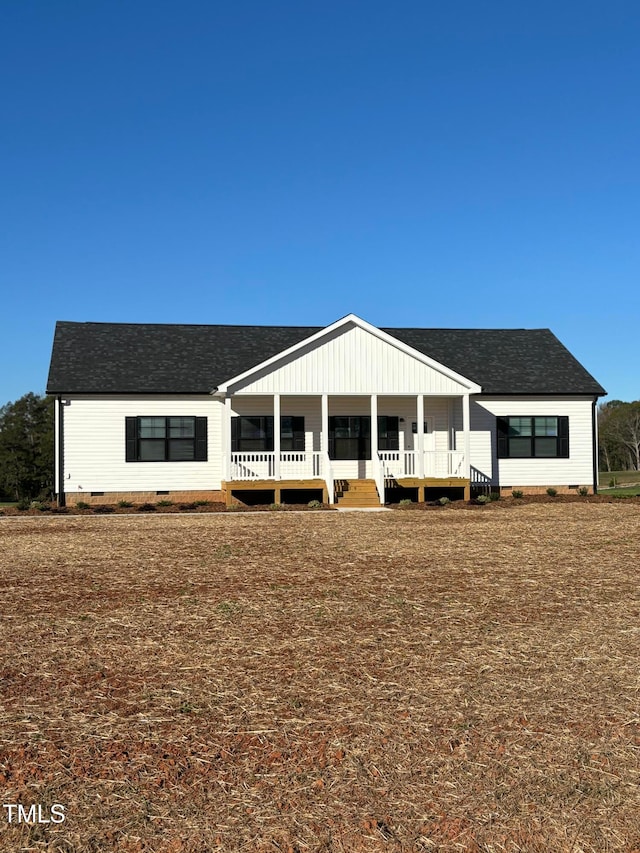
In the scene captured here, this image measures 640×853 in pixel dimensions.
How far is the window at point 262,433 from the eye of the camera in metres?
24.2

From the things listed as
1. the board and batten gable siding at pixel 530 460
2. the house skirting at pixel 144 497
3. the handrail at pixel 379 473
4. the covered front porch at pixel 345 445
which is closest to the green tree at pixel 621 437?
the board and batten gable siding at pixel 530 460

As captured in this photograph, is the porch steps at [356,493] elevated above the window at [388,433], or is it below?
below

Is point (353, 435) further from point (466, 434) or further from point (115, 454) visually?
point (115, 454)

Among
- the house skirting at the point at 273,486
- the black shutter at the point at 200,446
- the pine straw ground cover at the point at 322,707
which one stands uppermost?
the black shutter at the point at 200,446

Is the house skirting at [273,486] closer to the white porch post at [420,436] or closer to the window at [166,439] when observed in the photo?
the window at [166,439]

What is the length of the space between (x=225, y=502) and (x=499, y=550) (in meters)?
11.8

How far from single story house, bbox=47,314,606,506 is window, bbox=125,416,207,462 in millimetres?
33

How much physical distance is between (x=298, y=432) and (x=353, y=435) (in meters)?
1.87

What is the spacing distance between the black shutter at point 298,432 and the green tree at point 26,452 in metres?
37.4

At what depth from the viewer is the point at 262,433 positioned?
24.4 m

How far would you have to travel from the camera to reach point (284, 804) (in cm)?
389

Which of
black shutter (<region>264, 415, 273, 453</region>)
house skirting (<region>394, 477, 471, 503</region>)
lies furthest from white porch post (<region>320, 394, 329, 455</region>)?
house skirting (<region>394, 477, 471, 503</region>)

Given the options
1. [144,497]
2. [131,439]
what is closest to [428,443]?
[144,497]

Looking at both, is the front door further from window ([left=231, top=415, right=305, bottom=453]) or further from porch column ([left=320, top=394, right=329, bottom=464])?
window ([left=231, top=415, right=305, bottom=453])
